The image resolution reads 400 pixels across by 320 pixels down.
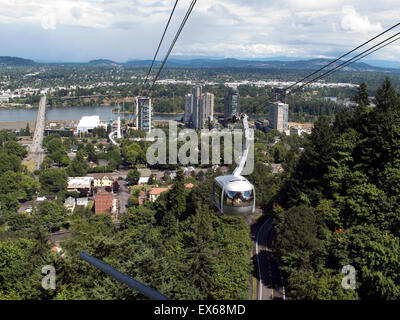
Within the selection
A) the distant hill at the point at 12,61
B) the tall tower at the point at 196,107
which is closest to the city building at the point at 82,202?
the tall tower at the point at 196,107

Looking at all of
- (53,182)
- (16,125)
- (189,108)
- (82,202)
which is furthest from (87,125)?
(82,202)

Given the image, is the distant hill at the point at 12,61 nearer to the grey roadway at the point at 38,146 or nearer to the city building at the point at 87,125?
the grey roadway at the point at 38,146

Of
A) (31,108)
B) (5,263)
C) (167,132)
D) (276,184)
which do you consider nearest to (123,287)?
(5,263)

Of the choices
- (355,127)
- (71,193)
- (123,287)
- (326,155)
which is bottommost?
(71,193)

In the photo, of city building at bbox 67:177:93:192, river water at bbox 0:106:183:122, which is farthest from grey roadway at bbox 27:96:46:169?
river water at bbox 0:106:183:122

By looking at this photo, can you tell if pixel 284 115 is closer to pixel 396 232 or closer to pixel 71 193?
pixel 71 193

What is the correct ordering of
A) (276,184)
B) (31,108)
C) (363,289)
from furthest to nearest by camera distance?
(31,108)
(276,184)
(363,289)

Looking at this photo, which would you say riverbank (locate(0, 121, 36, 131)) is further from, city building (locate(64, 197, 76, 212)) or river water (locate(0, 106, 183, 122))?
city building (locate(64, 197, 76, 212))
